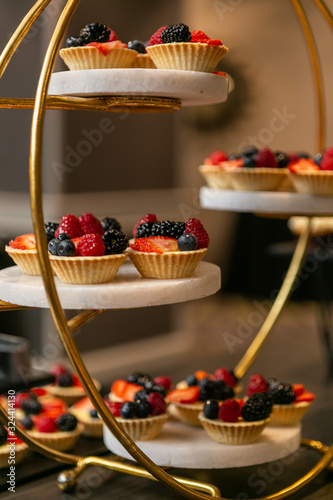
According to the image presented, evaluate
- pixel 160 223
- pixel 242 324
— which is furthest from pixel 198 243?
pixel 242 324

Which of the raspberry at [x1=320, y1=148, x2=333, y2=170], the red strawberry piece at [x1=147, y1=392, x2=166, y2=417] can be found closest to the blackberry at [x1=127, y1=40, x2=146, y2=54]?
the raspberry at [x1=320, y1=148, x2=333, y2=170]

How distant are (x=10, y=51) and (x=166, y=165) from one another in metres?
3.16

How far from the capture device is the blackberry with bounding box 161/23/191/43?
6.31ft

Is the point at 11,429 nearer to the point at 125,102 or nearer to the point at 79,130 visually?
the point at 125,102

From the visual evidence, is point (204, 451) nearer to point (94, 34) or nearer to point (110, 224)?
point (110, 224)

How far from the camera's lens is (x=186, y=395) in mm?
2396

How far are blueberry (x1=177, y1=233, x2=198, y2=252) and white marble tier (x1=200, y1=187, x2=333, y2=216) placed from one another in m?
0.61

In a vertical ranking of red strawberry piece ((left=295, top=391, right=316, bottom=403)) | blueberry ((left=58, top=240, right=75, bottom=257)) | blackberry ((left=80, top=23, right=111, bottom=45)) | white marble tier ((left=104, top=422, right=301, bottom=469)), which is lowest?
white marble tier ((left=104, top=422, right=301, bottom=469))

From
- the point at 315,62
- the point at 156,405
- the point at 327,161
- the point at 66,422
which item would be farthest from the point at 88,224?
the point at 315,62

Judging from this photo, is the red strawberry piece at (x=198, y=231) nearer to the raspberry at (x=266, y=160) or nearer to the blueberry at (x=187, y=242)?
the blueberry at (x=187, y=242)

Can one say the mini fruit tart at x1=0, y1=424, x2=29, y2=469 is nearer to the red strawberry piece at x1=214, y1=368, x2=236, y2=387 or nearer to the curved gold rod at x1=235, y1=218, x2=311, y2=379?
the red strawberry piece at x1=214, y1=368, x2=236, y2=387

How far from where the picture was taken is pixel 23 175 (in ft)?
13.2

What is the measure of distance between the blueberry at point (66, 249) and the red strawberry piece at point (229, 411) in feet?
2.42

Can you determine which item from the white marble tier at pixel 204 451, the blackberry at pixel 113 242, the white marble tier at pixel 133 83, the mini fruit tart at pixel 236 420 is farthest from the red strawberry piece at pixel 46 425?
the white marble tier at pixel 133 83
